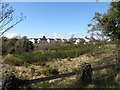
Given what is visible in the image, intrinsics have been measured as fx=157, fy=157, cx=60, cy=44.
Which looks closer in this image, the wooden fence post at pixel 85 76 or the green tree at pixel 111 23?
the wooden fence post at pixel 85 76

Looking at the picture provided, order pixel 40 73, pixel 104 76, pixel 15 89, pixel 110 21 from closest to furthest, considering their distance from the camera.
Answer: pixel 15 89 → pixel 104 76 → pixel 110 21 → pixel 40 73

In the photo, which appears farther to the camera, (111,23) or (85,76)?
(111,23)

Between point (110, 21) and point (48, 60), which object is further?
point (48, 60)

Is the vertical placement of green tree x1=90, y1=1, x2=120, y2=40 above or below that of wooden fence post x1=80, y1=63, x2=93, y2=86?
above

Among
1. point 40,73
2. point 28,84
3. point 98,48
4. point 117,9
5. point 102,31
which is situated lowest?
point 40,73

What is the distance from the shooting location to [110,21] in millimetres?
8188

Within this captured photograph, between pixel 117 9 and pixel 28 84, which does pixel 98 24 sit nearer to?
pixel 117 9

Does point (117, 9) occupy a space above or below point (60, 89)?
above

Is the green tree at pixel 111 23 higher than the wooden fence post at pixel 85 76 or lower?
higher


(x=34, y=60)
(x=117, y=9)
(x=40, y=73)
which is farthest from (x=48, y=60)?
(x=117, y=9)

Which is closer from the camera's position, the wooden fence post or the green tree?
the wooden fence post

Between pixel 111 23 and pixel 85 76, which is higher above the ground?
pixel 111 23

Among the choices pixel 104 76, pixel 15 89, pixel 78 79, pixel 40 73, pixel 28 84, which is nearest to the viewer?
pixel 15 89

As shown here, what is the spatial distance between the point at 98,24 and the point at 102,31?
1.48ft
